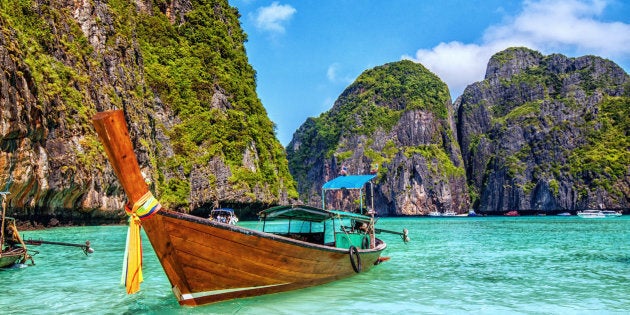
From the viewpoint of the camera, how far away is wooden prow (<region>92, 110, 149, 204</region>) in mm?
5727

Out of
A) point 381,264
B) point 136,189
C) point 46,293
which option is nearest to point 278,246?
point 136,189

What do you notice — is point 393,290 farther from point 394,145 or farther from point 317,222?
point 394,145

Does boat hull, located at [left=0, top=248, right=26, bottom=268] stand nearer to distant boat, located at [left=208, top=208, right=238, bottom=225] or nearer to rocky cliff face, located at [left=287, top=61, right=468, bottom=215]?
distant boat, located at [left=208, top=208, right=238, bottom=225]

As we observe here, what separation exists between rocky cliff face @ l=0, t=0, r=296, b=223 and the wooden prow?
2081 centimetres

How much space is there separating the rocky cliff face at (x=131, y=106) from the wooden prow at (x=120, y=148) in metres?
20.8

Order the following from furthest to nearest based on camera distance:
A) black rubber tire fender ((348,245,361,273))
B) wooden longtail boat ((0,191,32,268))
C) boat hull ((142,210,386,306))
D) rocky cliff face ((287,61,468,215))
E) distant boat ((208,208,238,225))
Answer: rocky cliff face ((287,61,468,215)), distant boat ((208,208,238,225)), wooden longtail boat ((0,191,32,268)), black rubber tire fender ((348,245,361,273)), boat hull ((142,210,386,306))

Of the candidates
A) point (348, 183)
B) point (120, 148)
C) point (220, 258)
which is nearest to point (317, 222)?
point (348, 183)

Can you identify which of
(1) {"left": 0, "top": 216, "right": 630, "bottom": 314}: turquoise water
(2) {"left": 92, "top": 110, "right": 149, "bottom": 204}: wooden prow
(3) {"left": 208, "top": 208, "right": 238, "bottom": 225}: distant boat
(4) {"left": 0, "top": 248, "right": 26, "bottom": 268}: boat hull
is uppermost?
(2) {"left": 92, "top": 110, "right": 149, "bottom": 204}: wooden prow

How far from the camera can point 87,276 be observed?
44.9 ft

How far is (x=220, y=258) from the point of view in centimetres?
846

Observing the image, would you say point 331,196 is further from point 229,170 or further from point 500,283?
point 500,283

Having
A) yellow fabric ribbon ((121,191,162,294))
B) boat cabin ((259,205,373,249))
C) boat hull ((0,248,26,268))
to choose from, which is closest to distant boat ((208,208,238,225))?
boat hull ((0,248,26,268))

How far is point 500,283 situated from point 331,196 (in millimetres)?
117609

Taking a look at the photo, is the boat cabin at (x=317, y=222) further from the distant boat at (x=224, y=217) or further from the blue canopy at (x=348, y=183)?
the distant boat at (x=224, y=217)
